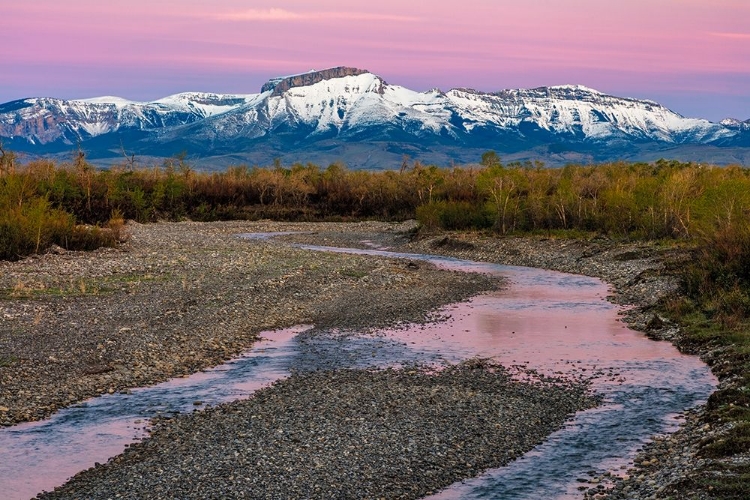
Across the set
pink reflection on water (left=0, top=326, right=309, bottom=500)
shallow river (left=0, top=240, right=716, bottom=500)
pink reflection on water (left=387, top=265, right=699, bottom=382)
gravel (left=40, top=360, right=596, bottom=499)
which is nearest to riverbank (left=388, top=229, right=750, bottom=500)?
shallow river (left=0, top=240, right=716, bottom=500)

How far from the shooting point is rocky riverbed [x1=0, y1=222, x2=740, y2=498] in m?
15.7

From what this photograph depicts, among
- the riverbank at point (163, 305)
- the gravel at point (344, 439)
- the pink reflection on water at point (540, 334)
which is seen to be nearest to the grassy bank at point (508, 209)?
the pink reflection on water at point (540, 334)

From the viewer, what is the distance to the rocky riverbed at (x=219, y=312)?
15711mm

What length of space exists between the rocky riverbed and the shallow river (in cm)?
54

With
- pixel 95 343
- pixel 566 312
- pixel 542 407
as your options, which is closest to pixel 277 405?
pixel 542 407

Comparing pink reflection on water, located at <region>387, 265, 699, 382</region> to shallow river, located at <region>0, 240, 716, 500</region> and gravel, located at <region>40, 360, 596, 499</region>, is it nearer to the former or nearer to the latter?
shallow river, located at <region>0, 240, 716, 500</region>

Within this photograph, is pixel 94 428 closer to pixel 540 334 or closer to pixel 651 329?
pixel 540 334

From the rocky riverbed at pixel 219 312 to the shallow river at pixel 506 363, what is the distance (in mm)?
543

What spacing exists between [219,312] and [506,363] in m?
10.3

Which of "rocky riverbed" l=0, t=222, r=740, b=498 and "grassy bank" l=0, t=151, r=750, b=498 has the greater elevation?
"grassy bank" l=0, t=151, r=750, b=498

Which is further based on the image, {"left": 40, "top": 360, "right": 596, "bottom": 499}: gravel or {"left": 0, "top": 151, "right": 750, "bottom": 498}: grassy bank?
{"left": 0, "top": 151, "right": 750, "bottom": 498}: grassy bank

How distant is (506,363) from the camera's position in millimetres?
21891

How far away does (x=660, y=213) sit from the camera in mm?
49469

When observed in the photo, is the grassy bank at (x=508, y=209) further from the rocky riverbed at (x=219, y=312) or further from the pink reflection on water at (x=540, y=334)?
the pink reflection on water at (x=540, y=334)
